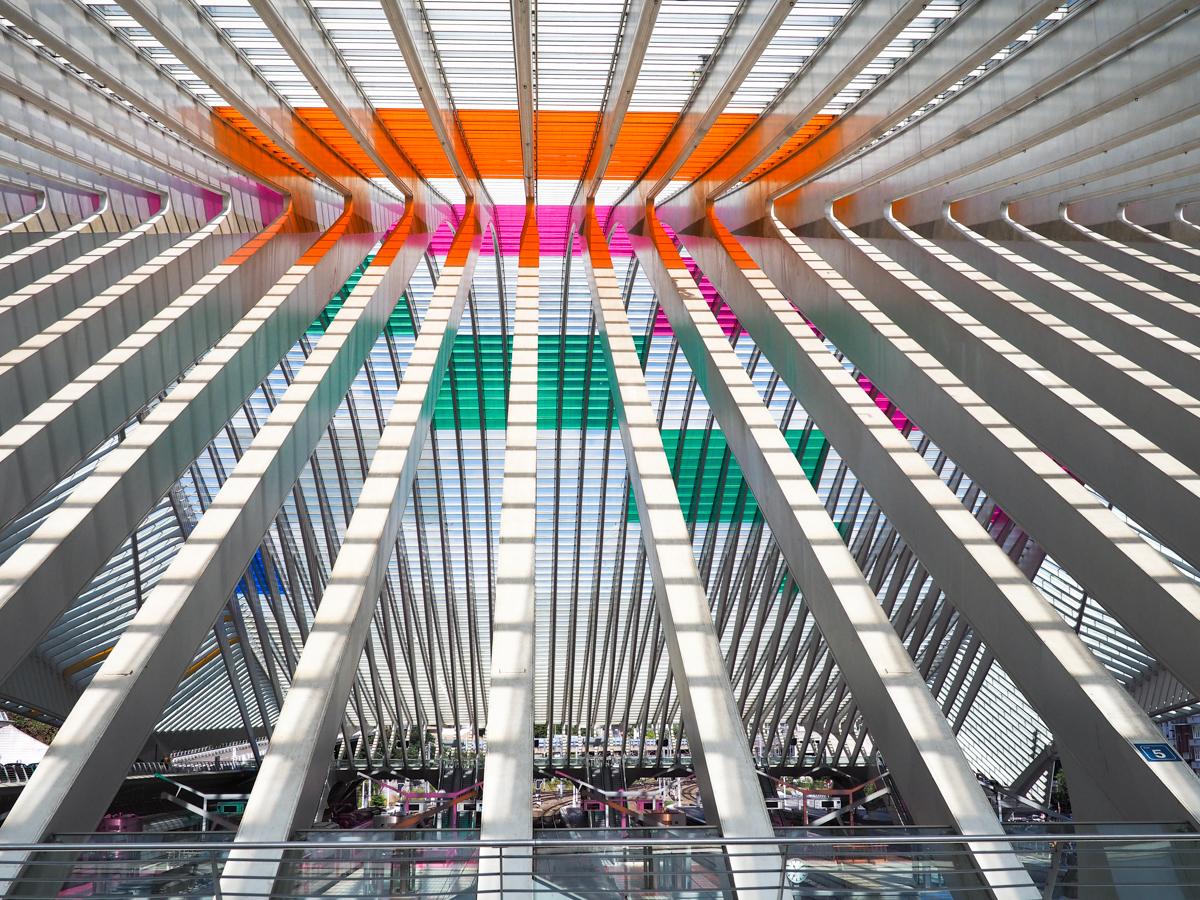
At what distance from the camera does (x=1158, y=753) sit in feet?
22.8

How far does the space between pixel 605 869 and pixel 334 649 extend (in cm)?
389

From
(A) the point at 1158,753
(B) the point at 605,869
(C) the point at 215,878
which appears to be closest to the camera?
(C) the point at 215,878

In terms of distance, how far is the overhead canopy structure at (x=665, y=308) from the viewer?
8047mm

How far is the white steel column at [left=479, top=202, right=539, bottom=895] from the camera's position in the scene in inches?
263

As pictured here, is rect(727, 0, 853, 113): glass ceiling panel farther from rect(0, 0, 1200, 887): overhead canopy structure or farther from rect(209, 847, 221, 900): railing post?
rect(209, 847, 221, 900): railing post

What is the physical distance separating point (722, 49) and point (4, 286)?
1047 centimetres

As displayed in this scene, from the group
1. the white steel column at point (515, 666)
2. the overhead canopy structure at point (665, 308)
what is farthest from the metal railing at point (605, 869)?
the overhead canopy structure at point (665, 308)

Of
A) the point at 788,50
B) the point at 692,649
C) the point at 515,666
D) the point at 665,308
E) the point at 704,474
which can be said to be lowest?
the point at 515,666

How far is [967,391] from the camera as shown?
1154 cm

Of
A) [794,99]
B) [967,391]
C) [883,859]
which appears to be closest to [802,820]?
[967,391]

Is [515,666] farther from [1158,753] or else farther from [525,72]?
[525,72]

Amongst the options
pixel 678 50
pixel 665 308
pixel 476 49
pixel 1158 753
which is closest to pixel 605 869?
pixel 1158 753

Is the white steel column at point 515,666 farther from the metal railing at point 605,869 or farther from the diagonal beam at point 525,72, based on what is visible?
the diagonal beam at point 525,72

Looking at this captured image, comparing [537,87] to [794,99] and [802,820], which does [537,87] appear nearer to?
[794,99]
